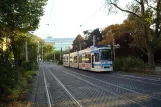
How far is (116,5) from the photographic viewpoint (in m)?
36.6

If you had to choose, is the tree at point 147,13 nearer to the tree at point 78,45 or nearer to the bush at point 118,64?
the bush at point 118,64

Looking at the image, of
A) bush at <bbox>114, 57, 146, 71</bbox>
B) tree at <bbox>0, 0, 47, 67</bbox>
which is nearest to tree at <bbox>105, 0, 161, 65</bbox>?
bush at <bbox>114, 57, 146, 71</bbox>

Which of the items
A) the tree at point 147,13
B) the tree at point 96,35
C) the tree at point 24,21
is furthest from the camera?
the tree at point 96,35

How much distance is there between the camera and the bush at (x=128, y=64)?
34997mm

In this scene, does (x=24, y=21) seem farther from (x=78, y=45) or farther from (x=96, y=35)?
(x=78, y=45)

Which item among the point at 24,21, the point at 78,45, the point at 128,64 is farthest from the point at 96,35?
the point at 24,21

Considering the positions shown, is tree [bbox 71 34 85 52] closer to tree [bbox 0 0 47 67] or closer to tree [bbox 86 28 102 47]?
tree [bbox 86 28 102 47]

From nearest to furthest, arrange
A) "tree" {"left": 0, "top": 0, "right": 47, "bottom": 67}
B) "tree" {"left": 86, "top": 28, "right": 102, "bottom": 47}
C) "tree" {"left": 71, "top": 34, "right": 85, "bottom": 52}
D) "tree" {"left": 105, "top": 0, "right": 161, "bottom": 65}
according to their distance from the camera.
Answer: "tree" {"left": 0, "top": 0, "right": 47, "bottom": 67}
"tree" {"left": 105, "top": 0, "right": 161, "bottom": 65}
"tree" {"left": 86, "top": 28, "right": 102, "bottom": 47}
"tree" {"left": 71, "top": 34, "right": 85, "bottom": 52}

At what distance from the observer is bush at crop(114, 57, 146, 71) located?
3500 centimetres

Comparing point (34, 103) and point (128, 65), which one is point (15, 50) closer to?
point (34, 103)

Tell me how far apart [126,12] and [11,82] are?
2633cm

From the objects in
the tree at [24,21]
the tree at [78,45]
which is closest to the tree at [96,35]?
the tree at [78,45]

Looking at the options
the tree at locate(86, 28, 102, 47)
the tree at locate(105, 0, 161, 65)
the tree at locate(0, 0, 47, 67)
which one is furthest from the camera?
the tree at locate(86, 28, 102, 47)

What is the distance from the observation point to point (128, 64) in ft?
122
